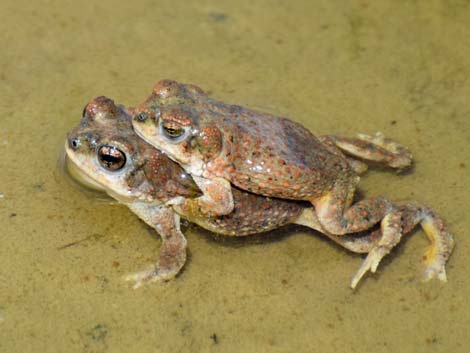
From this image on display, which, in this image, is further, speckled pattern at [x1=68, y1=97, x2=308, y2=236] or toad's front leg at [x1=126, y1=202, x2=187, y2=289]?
toad's front leg at [x1=126, y1=202, x2=187, y2=289]

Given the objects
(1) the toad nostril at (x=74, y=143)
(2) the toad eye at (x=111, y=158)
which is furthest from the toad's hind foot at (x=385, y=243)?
(1) the toad nostril at (x=74, y=143)

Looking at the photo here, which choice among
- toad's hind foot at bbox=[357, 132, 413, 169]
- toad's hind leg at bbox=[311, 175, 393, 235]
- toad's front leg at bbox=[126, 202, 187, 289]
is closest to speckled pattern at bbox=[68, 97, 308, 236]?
toad's front leg at bbox=[126, 202, 187, 289]

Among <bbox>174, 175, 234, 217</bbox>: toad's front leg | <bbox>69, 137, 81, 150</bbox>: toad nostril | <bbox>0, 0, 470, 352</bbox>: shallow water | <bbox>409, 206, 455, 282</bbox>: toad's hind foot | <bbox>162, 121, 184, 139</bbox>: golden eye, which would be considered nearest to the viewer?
<bbox>162, 121, 184, 139</bbox>: golden eye

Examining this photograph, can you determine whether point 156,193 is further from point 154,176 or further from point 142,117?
point 142,117

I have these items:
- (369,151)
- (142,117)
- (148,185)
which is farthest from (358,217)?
(142,117)

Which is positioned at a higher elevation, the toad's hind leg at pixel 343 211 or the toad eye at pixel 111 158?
the toad's hind leg at pixel 343 211

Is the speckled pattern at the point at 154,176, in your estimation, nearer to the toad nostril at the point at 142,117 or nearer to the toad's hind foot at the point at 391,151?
the toad nostril at the point at 142,117

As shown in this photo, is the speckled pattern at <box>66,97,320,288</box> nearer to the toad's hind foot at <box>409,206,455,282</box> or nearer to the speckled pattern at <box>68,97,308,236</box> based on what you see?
the speckled pattern at <box>68,97,308,236</box>
